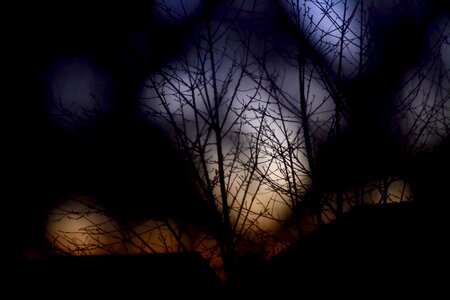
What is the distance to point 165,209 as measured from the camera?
39.7 ft

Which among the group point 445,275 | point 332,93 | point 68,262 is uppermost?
point 332,93

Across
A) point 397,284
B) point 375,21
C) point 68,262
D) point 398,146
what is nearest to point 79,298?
point 68,262

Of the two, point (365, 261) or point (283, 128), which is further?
point (283, 128)

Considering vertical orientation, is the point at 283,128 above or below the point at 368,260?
above

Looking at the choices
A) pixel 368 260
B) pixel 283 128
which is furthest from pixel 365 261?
pixel 283 128

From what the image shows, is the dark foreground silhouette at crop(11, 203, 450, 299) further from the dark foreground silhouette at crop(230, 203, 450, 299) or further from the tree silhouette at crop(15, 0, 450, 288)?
the tree silhouette at crop(15, 0, 450, 288)

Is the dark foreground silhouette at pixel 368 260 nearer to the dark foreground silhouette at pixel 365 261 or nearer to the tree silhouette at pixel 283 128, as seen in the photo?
the dark foreground silhouette at pixel 365 261

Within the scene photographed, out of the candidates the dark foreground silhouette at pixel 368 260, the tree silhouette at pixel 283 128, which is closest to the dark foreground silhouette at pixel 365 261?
the dark foreground silhouette at pixel 368 260

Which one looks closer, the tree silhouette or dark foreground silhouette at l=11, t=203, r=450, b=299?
dark foreground silhouette at l=11, t=203, r=450, b=299

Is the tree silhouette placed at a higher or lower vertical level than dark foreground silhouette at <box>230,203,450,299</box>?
higher

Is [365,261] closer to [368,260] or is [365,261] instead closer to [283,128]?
[368,260]

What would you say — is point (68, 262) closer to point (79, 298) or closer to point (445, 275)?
point (79, 298)

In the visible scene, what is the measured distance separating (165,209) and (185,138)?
245 centimetres

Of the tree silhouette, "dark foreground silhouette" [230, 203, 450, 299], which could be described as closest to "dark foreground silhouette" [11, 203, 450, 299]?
"dark foreground silhouette" [230, 203, 450, 299]
